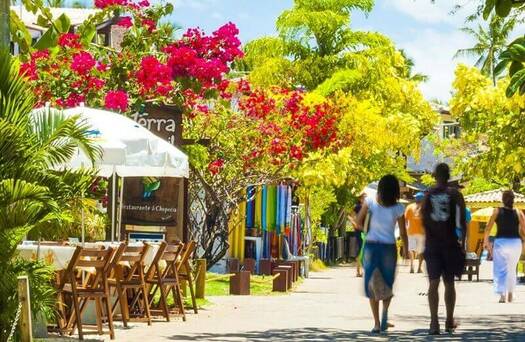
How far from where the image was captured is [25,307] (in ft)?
37.3

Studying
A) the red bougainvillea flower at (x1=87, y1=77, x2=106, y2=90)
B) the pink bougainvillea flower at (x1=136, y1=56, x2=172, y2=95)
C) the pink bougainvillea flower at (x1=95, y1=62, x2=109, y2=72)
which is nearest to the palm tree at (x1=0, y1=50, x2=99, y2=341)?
the pink bougainvillea flower at (x1=136, y1=56, x2=172, y2=95)

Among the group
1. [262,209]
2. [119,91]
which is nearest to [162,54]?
[119,91]

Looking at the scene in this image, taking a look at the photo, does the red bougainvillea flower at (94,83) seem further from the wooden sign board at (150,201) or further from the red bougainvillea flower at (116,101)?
the wooden sign board at (150,201)

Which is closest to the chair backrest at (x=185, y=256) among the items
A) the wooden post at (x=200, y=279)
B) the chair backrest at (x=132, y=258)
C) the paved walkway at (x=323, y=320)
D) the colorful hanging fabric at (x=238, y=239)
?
the paved walkway at (x=323, y=320)

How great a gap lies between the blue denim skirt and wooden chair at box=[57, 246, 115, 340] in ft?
9.68

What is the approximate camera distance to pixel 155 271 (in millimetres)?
18625

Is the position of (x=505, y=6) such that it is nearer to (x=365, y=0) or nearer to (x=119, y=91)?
(x=119, y=91)

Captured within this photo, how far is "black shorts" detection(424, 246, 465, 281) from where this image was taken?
53.9 ft

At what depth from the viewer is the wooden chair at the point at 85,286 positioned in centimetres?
1529

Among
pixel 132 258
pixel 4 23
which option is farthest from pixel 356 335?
pixel 4 23

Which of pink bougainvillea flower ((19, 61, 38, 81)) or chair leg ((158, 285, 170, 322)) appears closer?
chair leg ((158, 285, 170, 322))

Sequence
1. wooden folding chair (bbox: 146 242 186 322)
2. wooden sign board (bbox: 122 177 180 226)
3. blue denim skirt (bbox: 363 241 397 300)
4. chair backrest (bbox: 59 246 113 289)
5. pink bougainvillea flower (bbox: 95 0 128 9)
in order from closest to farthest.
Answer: chair backrest (bbox: 59 246 113 289) → blue denim skirt (bbox: 363 241 397 300) → wooden folding chair (bbox: 146 242 186 322) → pink bougainvillea flower (bbox: 95 0 128 9) → wooden sign board (bbox: 122 177 180 226)

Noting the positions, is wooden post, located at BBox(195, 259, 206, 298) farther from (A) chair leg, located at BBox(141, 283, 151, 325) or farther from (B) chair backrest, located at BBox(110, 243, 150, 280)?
(A) chair leg, located at BBox(141, 283, 151, 325)

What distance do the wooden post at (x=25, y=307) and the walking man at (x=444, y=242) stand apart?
607 cm
